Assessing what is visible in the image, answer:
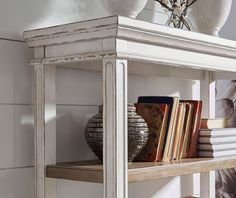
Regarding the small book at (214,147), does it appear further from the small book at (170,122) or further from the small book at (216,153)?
the small book at (170,122)

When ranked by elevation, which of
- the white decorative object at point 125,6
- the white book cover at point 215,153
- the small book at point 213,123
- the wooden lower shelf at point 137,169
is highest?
the white decorative object at point 125,6

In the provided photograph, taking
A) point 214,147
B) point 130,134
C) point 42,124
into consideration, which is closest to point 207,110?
point 214,147

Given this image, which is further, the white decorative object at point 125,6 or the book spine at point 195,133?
the book spine at point 195,133

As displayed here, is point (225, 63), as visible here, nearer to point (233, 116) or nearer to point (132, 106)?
point (132, 106)

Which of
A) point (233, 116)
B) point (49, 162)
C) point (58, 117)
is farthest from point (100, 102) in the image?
point (233, 116)

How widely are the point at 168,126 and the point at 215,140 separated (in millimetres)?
226

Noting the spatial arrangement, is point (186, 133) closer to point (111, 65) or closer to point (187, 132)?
point (187, 132)

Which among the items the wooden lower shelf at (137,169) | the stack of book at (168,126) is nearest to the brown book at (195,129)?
the stack of book at (168,126)

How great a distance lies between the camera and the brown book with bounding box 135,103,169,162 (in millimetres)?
1415

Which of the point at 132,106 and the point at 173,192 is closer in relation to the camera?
the point at 132,106

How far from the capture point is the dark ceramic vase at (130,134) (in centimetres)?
128

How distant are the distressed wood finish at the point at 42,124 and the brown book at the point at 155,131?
0.27m

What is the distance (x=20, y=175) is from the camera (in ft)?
4.30

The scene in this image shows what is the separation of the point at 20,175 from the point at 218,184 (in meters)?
1.10
